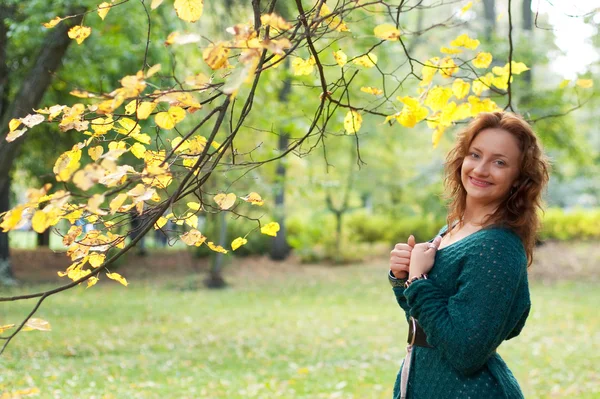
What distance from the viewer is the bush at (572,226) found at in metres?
23.1

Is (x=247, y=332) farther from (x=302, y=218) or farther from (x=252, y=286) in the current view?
(x=302, y=218)

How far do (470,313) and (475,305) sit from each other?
0.03m

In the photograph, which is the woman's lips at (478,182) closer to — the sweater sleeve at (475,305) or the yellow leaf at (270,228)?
the sweater sleeve at (475,305)

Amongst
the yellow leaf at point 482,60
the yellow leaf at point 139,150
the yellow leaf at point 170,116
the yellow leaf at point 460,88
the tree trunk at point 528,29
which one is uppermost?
the tree trunk at point 528,29

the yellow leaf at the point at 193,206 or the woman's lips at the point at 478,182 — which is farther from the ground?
the woman's lips at the point at 478,182

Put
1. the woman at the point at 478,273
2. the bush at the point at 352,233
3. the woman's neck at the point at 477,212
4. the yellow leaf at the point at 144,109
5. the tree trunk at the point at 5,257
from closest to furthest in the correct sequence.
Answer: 1. the yellow leaf at the point at 144,109
2. the woman at the point at 478,273
3. the woman's neck at the point at 477,212
4. the tree trunk at the point at 5,257
5. the bush at the point at 352,233

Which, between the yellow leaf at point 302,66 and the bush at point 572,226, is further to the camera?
the bush at point 572,226

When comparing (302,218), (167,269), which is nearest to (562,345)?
(167,269)

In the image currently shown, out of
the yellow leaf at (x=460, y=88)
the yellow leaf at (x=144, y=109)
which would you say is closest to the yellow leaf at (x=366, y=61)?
the yellow leaf at (x=460, y=88)


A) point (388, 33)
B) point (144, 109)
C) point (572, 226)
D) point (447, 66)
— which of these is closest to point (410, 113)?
point (447, 66)

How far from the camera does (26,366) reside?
7359mm

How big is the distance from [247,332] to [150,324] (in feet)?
5.53

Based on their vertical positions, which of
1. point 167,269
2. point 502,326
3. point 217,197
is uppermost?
point 217,197

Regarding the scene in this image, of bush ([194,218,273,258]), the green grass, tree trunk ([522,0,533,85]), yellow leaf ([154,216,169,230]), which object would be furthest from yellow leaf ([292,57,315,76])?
bush ([194,218,273,258])
